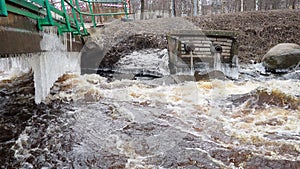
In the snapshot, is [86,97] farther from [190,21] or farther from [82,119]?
[190,21]

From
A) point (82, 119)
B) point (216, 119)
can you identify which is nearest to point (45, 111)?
point (82, 119)

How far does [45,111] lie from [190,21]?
32.6 feet

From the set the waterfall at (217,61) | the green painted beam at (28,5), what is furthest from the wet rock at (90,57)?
the green painted beam at (28,5)

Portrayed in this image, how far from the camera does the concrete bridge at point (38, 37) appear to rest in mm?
3189

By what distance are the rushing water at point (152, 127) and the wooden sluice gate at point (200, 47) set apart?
52.0 inches

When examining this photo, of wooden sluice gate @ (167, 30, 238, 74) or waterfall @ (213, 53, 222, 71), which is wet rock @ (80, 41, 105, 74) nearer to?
wooden sluice gate @ (167, 30, 238, 74)

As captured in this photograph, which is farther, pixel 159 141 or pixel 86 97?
pixel 86 97

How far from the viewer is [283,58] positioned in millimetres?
8188

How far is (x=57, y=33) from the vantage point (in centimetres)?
579

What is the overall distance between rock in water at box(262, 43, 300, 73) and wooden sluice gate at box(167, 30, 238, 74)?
5.02ft

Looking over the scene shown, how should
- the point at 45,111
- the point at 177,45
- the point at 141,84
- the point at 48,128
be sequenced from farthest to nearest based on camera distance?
the point at 177,45 → the point at 141,84 → the point at 45,111 → the point at 48,128

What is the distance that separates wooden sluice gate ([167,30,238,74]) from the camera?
24.7ft

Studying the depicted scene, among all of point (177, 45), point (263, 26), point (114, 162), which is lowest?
point (114, 162)

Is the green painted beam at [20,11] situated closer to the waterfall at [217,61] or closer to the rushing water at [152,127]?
the rushing water at [152,127]
